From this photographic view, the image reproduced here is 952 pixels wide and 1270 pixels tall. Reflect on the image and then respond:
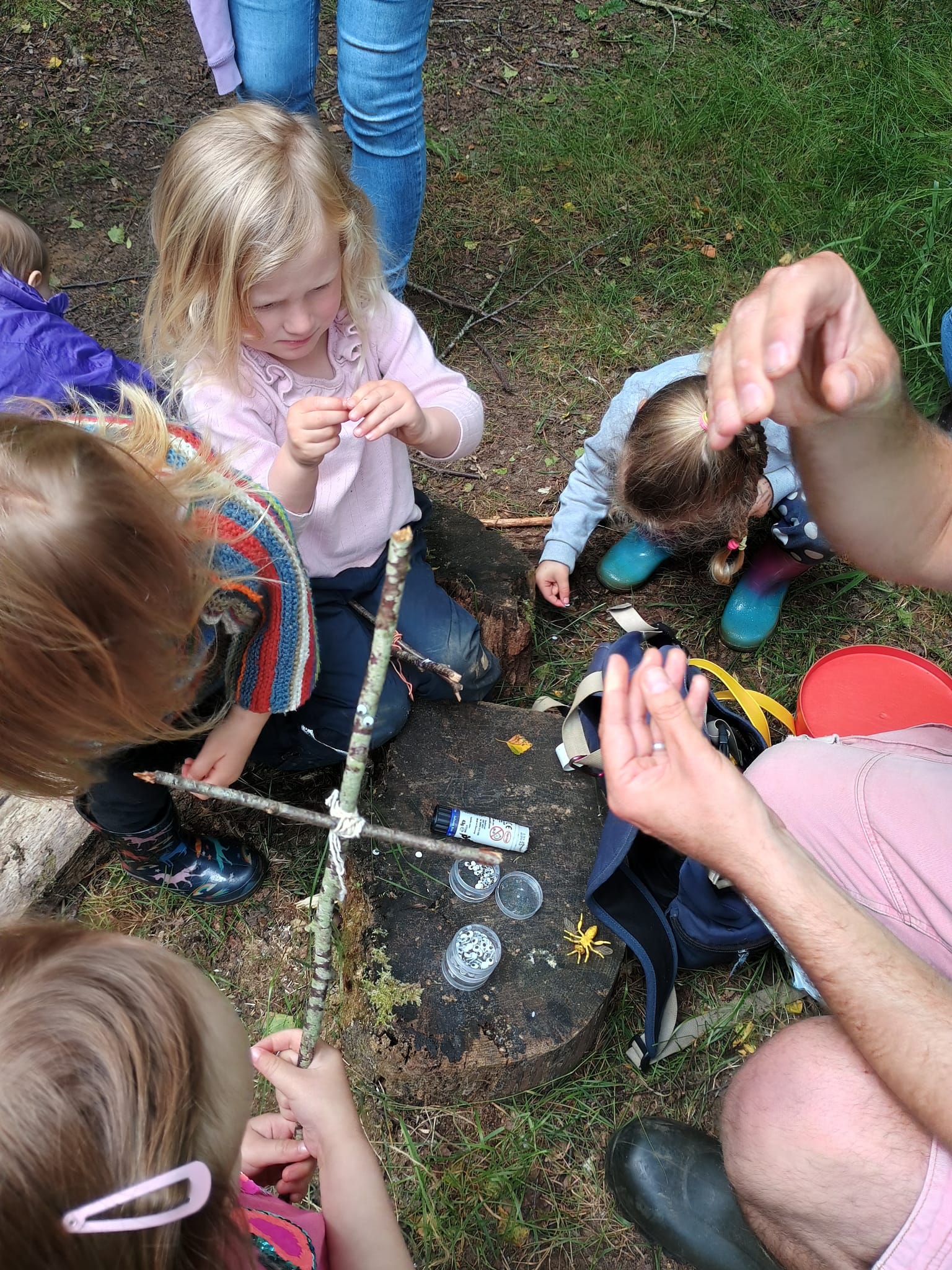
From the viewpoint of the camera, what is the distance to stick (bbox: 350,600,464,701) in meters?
1.82

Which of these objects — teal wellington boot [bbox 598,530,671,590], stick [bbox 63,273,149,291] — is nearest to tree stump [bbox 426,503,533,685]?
teal wellington boot [bbox 598,530,671,590]

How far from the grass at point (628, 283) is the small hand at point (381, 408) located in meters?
1.16

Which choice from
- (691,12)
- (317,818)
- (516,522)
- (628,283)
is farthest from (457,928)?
(691,12)

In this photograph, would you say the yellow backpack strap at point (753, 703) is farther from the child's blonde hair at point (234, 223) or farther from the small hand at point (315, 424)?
the child's blonde hair at point (234, 223)

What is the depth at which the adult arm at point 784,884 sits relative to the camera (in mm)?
1286

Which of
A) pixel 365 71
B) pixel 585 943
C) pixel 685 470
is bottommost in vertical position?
pixel 585 943

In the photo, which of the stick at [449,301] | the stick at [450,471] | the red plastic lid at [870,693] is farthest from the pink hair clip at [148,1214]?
the stick at [449,301]

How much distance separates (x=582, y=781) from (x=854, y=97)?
3.60 m

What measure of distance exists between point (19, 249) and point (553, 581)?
5.80ft

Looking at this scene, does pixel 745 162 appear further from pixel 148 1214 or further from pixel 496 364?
pixel 148 1214

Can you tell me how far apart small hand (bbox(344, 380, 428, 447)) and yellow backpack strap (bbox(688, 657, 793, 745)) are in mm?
1104

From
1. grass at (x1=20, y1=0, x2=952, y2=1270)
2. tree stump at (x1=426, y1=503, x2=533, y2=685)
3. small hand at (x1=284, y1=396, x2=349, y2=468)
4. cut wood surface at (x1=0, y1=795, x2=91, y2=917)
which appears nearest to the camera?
small hand at (x1=284, y1=396, x2=349, y2=468)

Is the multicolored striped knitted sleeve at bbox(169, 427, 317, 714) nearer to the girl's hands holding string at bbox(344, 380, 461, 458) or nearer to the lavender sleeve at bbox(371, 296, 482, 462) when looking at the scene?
the girl's hands holding string at bbox(344, 380, 461, 458)

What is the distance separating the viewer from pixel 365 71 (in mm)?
2350
